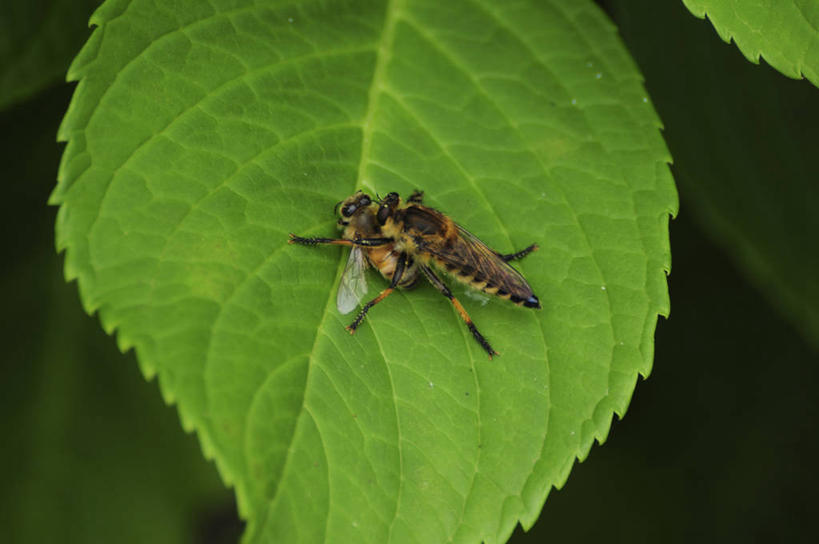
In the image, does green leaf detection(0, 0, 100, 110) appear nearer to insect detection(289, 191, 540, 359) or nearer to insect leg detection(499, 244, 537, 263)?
insect detection(289, 191, 540, 359)

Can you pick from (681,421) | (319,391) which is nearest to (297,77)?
(319,391)

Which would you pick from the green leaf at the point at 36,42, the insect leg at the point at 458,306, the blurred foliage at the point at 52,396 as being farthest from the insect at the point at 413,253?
the blurred foliage at the point at 52,396

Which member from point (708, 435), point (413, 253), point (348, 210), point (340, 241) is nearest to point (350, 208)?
point (348, 210)

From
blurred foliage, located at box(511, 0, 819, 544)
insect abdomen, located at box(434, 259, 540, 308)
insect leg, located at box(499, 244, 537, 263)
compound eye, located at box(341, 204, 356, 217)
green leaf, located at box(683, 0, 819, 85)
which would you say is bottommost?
blurred foliage, located at box(511, 0, 819, 544)

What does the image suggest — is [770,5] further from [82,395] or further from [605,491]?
[82,395]

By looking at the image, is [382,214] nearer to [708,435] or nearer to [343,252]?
[343,252]

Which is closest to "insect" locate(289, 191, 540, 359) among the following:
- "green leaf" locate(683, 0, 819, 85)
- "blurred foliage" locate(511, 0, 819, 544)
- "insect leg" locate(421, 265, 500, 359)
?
"insect leg" locate(421, 265, 500, 359)
